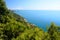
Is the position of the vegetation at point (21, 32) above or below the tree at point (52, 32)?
below

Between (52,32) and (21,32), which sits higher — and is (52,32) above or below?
above

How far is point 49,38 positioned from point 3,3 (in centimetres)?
2006

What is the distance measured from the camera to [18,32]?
15.9 meters

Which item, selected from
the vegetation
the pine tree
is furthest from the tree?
the pine tree

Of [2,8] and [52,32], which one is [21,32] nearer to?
[52,32]

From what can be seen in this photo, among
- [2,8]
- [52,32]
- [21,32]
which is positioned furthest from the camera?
[2,8]

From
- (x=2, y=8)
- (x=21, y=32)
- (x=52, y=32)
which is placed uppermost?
(x=2, y=8)

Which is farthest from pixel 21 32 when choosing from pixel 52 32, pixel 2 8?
pixel 2 8

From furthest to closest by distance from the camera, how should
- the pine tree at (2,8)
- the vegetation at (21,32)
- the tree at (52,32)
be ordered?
1. the pine tree at (2,8)
2. the vegetation at (21,32)
3. the tree at (52,32)

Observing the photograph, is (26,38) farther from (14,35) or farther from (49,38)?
(14,35)

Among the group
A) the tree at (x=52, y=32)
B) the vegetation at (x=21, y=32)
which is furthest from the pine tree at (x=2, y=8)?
the tree at (x=52, y=32)

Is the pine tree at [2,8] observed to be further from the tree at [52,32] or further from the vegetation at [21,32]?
the tree at [52,32]

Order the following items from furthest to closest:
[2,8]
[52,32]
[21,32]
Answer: [2,8], [21,32], [52,32]

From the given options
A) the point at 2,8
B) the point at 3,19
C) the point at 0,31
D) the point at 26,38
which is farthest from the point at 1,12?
the point at 26,38
